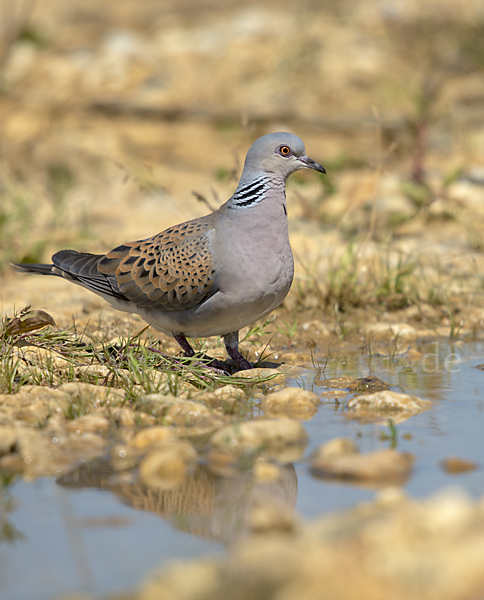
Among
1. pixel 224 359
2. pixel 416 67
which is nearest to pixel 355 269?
pixel 224 359

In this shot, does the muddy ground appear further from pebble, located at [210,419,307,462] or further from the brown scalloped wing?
the brown scalloped wing

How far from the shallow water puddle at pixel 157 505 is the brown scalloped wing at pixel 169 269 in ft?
3.49

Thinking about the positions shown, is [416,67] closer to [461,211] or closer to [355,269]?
[461,211]

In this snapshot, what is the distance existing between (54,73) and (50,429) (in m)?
10.6

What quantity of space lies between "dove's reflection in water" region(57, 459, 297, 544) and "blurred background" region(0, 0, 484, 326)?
10.8 feet

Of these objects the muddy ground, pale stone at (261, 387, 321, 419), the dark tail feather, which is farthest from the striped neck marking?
the dark tail feather

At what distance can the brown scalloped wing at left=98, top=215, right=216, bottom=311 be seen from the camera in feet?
15.5

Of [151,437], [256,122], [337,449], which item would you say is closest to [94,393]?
[151,437]

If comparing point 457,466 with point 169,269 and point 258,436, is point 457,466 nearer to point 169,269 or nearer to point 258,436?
point 258,436

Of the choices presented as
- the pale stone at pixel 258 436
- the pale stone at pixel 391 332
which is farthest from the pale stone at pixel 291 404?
the pale stone at pixel 391 332

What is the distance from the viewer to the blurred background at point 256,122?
802 centimetres

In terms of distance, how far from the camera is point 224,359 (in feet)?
17.7

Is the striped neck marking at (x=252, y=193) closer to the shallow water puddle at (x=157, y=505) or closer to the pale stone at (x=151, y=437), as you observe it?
the shallow water puddle at (x=157, y=505)

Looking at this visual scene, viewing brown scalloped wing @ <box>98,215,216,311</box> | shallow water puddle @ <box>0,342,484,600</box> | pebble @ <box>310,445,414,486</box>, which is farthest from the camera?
brown scalloped wing @ <box>98,215,216,311</box>
